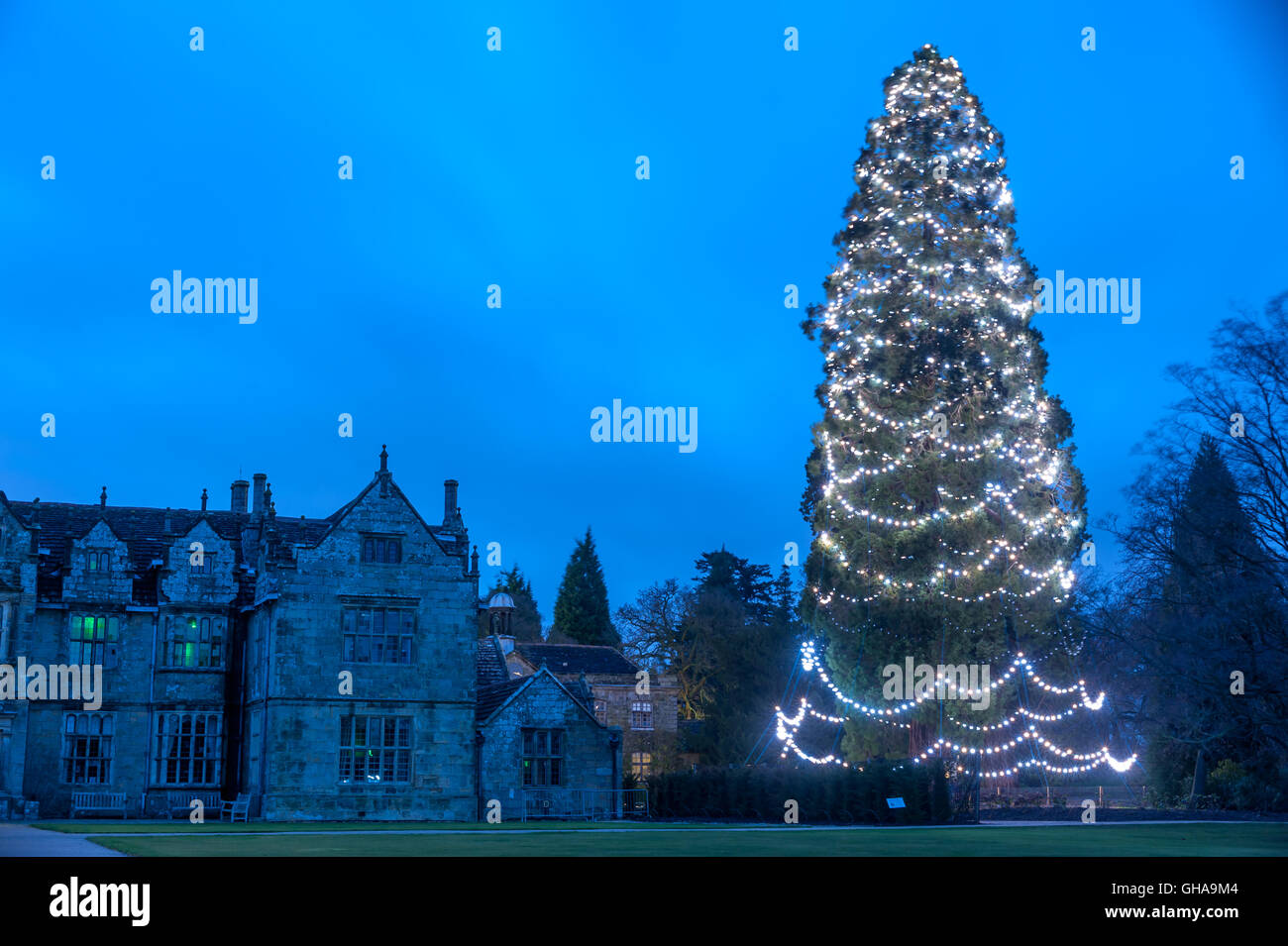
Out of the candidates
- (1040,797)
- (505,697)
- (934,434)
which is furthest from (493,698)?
(1040,797)

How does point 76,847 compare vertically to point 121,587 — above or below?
below

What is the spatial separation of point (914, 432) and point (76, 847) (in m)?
25.4

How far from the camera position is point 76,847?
19.1 metres

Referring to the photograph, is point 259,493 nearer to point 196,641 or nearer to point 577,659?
point 196,641

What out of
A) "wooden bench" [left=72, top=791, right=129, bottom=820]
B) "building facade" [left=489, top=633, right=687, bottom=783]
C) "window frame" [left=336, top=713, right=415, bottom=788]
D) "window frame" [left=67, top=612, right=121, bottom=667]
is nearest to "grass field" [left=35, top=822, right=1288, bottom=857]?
"window frame" [left=336, top=713, right=415, bottom=788]

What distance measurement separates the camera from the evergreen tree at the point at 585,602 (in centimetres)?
8712

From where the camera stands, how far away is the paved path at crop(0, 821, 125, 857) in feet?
57.4

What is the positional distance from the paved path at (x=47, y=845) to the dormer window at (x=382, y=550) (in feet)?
46.3

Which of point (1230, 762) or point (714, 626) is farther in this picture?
point (714, 626)

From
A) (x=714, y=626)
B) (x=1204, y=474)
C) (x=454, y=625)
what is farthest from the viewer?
(x=714, y=626)

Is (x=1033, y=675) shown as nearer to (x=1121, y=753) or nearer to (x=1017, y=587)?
(x=1017, y=587)

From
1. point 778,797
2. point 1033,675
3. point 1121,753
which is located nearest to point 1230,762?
point 1121,753

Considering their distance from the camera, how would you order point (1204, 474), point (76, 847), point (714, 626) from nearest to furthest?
point (76, 847) → point (1204, 474) → point (714, 626)
